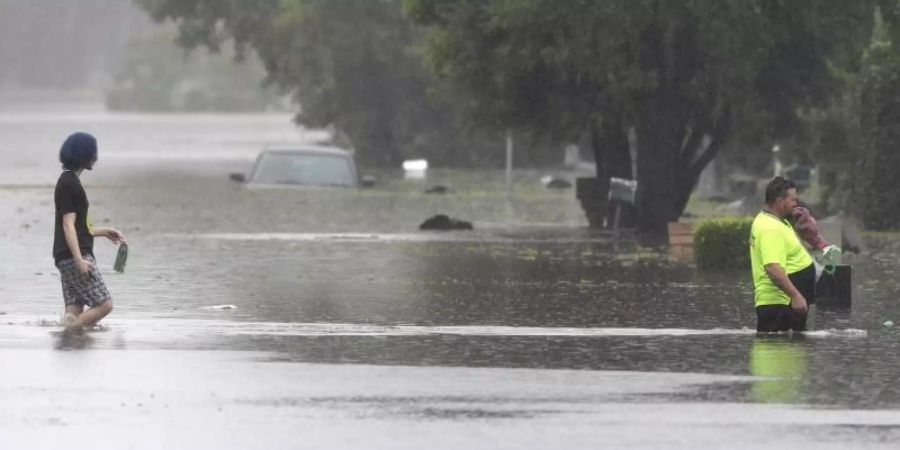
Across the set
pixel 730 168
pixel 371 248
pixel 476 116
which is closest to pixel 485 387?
pixel 371 248

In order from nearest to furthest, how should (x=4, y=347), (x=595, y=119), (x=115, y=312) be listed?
1. (x=4, y=347)
2. (x=115, y=312)
3. (x=595, y=119)

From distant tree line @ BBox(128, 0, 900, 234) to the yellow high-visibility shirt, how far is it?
11.1m

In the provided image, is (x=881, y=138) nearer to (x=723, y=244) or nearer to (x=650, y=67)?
(x=650, y=67)

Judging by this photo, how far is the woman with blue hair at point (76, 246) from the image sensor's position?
54.0 ft

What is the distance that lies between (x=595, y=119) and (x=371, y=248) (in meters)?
3.73

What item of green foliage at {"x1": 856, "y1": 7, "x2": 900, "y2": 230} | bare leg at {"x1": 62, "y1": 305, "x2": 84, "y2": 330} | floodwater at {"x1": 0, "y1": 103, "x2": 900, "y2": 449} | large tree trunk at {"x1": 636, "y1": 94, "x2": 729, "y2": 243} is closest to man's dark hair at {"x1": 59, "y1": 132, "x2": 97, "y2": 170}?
bare leg at {"x1": 62, "y1": 305, "x2": 84, "y2": 330}

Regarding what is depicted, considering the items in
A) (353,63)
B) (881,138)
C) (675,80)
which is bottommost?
(881,138)

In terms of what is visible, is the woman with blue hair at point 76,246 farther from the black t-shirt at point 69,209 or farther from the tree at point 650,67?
the tree at point 650,67

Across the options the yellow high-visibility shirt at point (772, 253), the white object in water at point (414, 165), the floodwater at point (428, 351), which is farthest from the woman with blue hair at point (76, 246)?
the white object in water at point (414, 165)

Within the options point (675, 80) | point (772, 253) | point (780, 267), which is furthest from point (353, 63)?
point (780, 267)

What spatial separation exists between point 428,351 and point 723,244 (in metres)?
8.56

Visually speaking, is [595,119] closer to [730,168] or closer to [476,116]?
[476,116]

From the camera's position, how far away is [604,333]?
16.9 m

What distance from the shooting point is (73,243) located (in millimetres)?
16359
